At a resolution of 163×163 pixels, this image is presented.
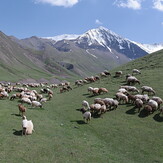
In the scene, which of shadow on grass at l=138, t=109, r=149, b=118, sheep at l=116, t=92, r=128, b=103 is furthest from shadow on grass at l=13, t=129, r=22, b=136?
sheep at l=116, t=92, r=128, b=103

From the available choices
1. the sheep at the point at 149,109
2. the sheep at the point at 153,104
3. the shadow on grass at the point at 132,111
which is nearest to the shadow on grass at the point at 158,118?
the sheep at the point at 149,109

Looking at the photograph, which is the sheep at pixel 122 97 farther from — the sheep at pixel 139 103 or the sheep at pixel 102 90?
the sheep at pixel 102 90

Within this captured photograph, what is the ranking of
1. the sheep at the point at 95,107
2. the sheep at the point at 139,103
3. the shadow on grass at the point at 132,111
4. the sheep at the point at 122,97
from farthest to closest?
the sheep at the point at 122,97 → the sheep at the point at 139,103 → the sheep at the point at 95,107 → the shadow on grass at the point at 132,111

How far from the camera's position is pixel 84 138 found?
21.8m

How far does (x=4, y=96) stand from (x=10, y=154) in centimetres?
2465

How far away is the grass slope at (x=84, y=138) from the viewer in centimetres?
1703

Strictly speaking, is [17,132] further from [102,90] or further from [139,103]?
[102,90]

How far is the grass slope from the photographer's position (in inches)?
671

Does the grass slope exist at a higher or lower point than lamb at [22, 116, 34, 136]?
lower

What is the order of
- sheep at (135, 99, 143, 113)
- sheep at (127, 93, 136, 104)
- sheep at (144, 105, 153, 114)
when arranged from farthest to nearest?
sheep at (127, 93, 136, 104)
sheep at (135, 99, 143, 113)
sheep at (144, 105, 153, 114)

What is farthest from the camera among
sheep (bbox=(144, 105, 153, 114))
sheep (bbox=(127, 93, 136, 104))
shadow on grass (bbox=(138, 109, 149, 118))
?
sheep (bbox=(127, 93, 136, 104))

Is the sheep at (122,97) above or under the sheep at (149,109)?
above

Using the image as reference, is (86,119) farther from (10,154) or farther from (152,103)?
(10,154)

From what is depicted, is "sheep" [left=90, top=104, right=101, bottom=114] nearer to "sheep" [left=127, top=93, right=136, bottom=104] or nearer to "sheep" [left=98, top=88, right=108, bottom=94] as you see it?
"sheep" [left=127, top=93, right=136, bottom=104]
